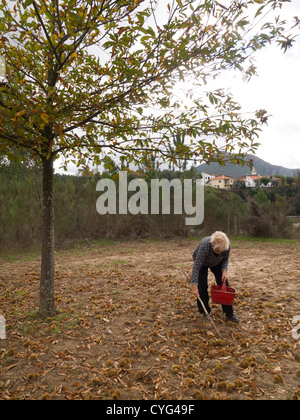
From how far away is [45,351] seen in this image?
315 cm

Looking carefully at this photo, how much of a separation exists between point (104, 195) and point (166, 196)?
322cm

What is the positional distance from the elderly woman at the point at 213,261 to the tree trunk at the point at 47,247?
2.06 m

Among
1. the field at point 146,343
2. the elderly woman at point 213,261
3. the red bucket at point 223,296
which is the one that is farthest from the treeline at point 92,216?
the red bucket at point 223,296

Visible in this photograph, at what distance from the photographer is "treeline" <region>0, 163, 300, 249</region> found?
10859 millimetres

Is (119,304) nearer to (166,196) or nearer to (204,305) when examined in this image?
(204,305)

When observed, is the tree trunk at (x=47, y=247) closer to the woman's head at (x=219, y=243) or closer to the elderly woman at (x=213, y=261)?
the elderly woman at (x=213, y=261)

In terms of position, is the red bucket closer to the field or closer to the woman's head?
the field

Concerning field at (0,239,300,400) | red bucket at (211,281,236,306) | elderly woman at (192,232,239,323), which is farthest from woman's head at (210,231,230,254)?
field at (0,239,300,400)

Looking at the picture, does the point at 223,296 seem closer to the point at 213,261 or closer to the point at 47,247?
the point at 213,261

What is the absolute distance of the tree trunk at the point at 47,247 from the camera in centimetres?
399

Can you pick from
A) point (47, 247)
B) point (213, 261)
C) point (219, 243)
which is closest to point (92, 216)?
point (47, 247)

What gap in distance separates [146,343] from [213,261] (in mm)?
1353

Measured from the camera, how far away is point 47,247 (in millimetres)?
3992
